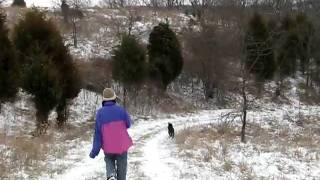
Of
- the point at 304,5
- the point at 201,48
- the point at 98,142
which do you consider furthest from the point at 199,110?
the point at 304,5

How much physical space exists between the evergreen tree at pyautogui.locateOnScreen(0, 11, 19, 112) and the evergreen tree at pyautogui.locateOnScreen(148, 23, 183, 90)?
16233 millimetres

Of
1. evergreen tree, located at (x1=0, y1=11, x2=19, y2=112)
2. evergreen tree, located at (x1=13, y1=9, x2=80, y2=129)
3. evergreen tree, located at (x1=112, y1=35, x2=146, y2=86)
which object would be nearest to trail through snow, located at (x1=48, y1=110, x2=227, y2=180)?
evergreen tree, located at (x1=13, y1=9, x2=80, y2=129)

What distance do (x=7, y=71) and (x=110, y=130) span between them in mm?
17992

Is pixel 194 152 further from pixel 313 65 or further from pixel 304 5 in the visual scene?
pixel 304 5

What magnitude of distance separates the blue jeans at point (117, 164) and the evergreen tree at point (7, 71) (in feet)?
57.5

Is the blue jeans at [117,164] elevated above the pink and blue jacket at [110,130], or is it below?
below

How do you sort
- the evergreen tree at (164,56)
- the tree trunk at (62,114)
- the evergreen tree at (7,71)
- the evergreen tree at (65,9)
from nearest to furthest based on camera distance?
the evergreen tree at (7,71), the tree trunk at (62,114), the evergreen tree at (164,56), the evergreen tree at (65,9)

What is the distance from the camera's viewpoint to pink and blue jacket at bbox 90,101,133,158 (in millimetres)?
8453

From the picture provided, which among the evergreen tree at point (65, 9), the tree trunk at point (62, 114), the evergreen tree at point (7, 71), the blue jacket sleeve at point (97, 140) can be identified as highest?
the evergreen tree at point (65, 9)

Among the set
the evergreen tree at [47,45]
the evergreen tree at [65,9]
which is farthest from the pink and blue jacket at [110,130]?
the evergreen tree at [65,9]

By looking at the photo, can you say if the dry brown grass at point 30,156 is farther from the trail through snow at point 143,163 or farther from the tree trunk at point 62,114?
the tree trunk at point 62,114

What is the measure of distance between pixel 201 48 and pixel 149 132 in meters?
22.1

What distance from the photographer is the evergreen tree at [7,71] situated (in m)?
24.9

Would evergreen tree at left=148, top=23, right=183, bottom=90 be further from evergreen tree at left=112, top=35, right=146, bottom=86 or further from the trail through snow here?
the trail through snow
